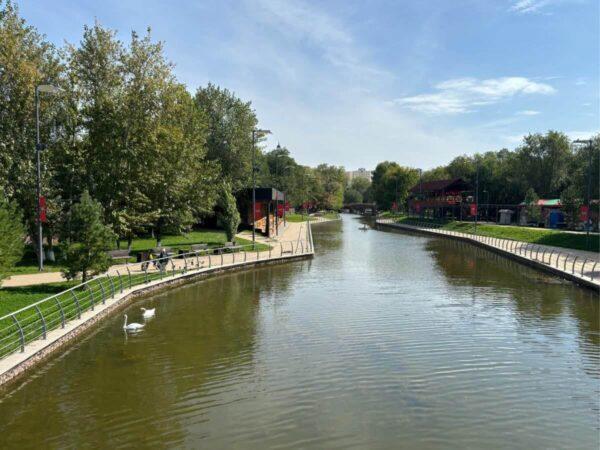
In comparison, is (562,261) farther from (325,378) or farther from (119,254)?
(119,254)

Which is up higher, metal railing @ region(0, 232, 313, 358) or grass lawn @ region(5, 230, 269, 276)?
grass lawn @ region(5, 230, 269, 276)

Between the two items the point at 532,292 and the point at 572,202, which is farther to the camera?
the point at 572,202

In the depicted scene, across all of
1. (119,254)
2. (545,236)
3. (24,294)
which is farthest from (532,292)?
(545,236)

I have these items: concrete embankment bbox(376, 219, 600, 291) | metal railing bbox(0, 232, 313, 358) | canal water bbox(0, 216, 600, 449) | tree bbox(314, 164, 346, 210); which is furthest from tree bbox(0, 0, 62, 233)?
tree bbox(314, 164, 346, 210)

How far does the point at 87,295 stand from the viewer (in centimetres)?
1988

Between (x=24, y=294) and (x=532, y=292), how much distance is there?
2342 centimetres

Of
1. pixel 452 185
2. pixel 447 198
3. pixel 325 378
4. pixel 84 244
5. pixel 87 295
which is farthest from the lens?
pixel 447 198

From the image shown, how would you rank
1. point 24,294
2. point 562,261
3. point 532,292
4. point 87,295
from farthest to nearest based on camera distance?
1. point 562,261
2. point 532,292
3. point 87,295
4. point 24,294

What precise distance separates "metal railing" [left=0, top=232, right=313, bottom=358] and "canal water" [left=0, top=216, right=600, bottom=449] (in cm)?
108

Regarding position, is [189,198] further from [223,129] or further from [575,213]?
[575,213]

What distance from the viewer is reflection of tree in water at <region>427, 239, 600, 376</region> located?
56.2 feet

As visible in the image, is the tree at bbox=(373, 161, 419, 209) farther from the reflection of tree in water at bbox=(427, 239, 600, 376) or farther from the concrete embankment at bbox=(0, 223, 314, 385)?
the concrete embankment at bbox=(0, 223, 314, 385)

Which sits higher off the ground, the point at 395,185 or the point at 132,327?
the point at 395,185

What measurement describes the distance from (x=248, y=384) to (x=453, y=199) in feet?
263
